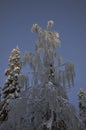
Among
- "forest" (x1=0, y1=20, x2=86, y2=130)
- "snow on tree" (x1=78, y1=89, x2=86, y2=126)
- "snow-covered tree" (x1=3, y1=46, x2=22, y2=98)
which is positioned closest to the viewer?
"forest" (x1=0, y1=20, x2=86, y2=130)

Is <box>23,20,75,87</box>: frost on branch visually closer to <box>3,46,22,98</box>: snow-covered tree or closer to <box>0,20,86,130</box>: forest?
<box>0,20,86,130</box>: forest

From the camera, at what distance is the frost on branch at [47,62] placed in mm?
12164

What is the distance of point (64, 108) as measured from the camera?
37.5 ft

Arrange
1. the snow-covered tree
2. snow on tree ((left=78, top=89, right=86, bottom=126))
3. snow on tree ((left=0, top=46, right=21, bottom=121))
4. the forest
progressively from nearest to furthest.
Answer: the forest, snow on tree ((left=0, top=46, right=21, bottom=121)), the snow-covered tree, snow on tree ((left=78, top=89, right=86, bottom=126))

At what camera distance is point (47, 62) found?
41.8 ft

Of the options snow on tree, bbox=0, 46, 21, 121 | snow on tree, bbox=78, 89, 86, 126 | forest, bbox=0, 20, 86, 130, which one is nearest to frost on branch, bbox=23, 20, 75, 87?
forest, bbox=0, 20, 86, 130

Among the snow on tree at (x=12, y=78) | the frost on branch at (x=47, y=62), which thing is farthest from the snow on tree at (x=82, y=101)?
the frost on branch at (x=47, y=62)

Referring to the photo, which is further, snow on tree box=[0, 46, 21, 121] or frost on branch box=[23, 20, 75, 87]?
snow on tree box=[0, 46, 21, 121]

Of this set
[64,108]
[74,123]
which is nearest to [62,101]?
[64,108]

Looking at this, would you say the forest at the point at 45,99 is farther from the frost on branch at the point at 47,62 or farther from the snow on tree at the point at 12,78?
the snow on tree at the point at 12,78

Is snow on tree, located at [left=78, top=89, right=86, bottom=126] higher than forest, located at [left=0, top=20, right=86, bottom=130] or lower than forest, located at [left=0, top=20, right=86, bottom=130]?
higher

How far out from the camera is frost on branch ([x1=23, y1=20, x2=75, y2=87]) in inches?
479

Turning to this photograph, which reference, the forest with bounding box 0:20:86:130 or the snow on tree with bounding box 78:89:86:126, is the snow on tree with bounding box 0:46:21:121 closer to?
the forest with bounding box 0:20:86:130

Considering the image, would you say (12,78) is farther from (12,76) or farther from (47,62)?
(47,62)
